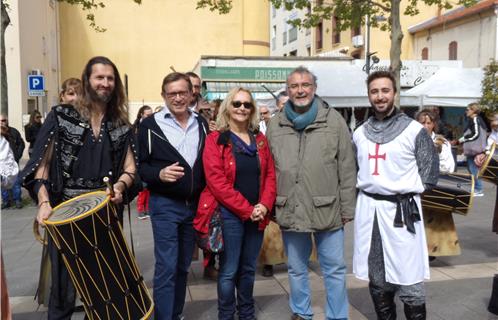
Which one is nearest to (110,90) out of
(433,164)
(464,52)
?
(433,164)

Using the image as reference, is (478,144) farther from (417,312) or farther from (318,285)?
(417,312)

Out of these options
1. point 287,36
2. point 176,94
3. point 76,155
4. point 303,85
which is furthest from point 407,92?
point 287,36

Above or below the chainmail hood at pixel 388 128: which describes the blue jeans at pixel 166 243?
below

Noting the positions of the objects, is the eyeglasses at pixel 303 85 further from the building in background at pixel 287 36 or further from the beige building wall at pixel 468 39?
the building in background at pixel 287 36

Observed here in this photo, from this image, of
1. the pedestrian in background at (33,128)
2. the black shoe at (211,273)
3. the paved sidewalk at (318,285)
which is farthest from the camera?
the pedestrian in background at (33,128)

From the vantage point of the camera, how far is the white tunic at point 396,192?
3.18m

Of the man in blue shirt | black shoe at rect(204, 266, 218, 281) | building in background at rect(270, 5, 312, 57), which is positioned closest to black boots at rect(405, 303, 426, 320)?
the man in blue shirt

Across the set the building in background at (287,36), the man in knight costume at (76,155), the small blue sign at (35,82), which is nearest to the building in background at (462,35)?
the building in background at (287,36)

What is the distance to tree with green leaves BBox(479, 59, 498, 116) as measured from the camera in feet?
44.1

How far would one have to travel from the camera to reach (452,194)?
15.3 feet

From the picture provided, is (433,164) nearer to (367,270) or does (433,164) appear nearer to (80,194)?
(367,270)

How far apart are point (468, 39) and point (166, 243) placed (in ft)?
70.0

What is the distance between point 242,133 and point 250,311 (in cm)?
133

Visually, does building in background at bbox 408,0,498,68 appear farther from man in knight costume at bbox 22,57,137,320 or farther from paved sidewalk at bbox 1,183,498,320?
man in knight costume at bbox 22,57,137,320
